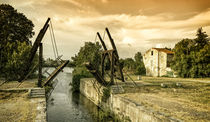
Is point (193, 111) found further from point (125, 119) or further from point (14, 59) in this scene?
point (14, 59)

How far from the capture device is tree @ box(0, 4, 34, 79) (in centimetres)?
1675

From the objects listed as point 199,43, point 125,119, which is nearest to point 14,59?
point 125,119

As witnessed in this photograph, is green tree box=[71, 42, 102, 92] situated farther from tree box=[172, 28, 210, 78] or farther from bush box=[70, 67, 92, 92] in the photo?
tree box=[172, 28, 210, 78]

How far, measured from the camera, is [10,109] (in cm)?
805

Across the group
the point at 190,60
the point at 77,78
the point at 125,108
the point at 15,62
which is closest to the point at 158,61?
the point at 190,60

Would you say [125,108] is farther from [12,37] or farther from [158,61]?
[158,61]

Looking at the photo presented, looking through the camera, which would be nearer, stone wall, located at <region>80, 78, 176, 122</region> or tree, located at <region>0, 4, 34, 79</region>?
stone wall, located at <region>80, 78, 176, 122</region>

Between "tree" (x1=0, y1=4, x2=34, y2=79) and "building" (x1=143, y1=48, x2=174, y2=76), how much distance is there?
30240mm

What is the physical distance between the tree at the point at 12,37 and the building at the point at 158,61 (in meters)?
30.2

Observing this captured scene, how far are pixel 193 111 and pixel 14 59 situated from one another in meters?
19.3

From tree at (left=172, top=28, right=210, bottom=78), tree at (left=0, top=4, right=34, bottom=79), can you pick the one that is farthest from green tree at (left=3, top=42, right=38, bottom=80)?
tree at (left=172, top=28, right=210, bottom=78)

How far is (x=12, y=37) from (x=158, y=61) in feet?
109

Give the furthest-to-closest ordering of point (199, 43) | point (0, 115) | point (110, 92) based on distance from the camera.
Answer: point (199, 43), point (110, 92), point (0, 115)

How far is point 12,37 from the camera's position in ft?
72.8
